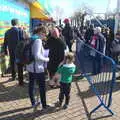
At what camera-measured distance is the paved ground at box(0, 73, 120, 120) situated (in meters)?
5.78

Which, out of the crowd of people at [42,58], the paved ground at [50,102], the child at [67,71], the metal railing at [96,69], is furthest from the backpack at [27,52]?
the metal railing at [96,69]

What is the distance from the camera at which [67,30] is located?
11.2 m

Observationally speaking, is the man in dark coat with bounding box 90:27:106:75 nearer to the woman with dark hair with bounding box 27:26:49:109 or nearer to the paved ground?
the paved ground

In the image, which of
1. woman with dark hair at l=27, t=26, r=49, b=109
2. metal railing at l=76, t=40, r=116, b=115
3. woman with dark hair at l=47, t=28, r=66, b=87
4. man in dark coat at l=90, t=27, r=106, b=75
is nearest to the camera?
woman with dark hair at l=27, t=26, r=49, b=109

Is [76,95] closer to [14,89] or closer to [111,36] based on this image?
[14,89]

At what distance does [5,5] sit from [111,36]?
208 inches

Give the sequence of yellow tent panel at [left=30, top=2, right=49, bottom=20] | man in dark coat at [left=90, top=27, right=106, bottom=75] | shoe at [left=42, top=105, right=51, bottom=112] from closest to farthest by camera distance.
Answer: shoe at [left=42, top=105, right=51, bottom=112]
man in dark coat at [left=90, top=27, right=106, bottom=75]
yellow tent panel at [left=30, top=2, right=49, bottom=20]

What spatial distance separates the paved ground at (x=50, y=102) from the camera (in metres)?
5.78

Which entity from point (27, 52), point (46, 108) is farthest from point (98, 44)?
point (27, 52)

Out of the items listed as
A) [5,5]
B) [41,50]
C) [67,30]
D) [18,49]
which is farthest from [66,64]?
[67,30]

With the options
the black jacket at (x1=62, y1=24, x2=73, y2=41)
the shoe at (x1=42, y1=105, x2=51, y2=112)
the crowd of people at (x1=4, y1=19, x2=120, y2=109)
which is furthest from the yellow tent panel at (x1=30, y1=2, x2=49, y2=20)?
the shoe at (x1=42, y1=105, x2=51, y2=112)

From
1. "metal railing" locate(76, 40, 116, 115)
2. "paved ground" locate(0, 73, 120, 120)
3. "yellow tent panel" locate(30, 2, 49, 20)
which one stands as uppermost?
"yellow tent panel" locate(30, 2, 49, 20)

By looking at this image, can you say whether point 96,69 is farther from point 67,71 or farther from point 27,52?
point 27,52

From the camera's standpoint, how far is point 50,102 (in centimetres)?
663
